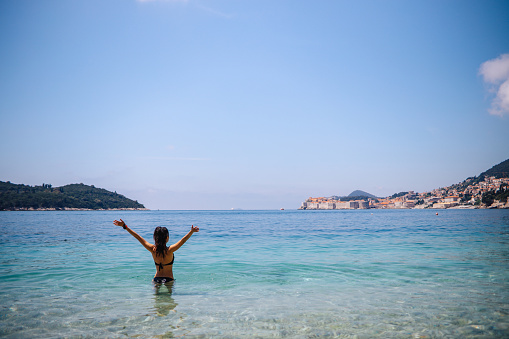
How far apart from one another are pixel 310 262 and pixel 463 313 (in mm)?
8222

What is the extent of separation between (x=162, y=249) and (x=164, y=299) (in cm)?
130

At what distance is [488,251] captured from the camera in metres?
17.2

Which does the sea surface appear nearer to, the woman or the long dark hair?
the woman

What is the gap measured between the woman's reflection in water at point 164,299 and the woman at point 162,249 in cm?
20

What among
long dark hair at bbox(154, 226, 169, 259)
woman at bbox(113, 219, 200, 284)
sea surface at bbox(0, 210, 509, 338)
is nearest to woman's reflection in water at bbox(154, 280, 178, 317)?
sea surface at bbox(0, 210, 509, 338)

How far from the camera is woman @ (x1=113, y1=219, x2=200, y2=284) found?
8.30 m

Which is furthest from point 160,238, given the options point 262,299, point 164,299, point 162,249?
point 262,299

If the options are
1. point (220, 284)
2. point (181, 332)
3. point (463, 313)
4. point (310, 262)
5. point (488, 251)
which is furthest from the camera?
point (488, 251)

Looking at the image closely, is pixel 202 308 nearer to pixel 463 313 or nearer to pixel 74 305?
pixel 74 305

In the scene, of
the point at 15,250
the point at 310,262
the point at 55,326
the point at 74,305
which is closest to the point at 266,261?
the point at 310,262

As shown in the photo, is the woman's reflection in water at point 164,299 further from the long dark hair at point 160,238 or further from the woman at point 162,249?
the long dark hair at point 160,238

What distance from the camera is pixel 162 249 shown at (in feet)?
28.1

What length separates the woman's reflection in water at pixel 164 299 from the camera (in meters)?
7.26

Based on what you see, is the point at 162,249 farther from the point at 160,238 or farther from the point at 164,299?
the point at 164,299
